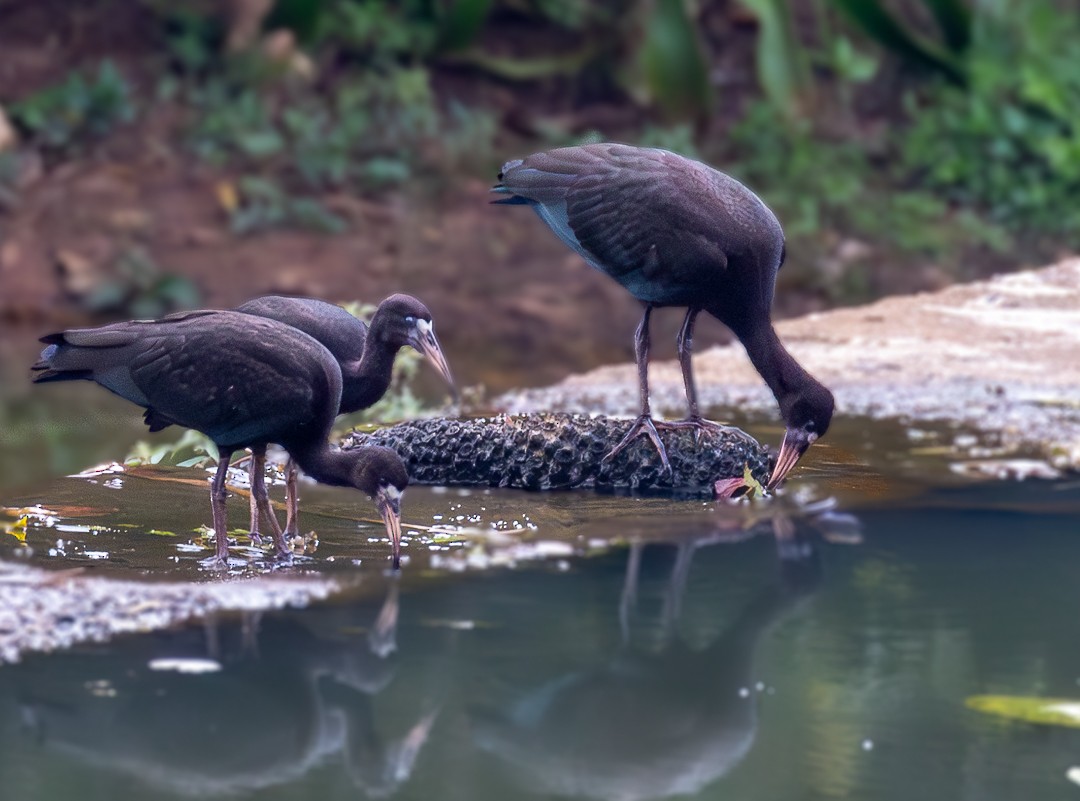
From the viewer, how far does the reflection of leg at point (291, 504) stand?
5.07 metres

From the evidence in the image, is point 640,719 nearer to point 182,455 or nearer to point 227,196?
point 182,455

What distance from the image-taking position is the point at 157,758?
3572mm

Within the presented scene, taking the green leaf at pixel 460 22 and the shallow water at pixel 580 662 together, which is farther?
the green leaf at pixel 460 22

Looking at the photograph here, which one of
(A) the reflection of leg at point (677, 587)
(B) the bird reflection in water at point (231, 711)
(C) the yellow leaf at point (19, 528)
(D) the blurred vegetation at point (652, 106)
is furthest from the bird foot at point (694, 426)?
(D) the blurred vegetation at point (652, 106)

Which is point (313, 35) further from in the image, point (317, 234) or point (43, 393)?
point (43, 393)

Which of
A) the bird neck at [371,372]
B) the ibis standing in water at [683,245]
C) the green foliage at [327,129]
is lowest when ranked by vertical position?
the bird neck at [371,372]

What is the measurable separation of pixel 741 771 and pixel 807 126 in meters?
9.50

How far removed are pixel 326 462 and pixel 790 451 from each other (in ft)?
5.25

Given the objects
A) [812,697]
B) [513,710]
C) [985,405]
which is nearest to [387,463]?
[513,710]

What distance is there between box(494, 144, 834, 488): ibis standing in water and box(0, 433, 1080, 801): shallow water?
0.37 m

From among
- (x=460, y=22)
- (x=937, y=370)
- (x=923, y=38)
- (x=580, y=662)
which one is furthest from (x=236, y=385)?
(x=923, y=38)

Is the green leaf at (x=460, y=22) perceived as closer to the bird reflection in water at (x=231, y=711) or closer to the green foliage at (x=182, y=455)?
the green foliage at (x=182, y=455)

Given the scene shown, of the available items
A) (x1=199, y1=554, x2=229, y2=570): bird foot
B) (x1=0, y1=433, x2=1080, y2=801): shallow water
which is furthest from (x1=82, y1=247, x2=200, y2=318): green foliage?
(x1=199, y1=554, x2=229, y2=570): bird foot

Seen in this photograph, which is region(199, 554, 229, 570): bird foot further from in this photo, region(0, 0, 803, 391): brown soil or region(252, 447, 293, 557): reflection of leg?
region(0, 0, 803, 391): brown soil
